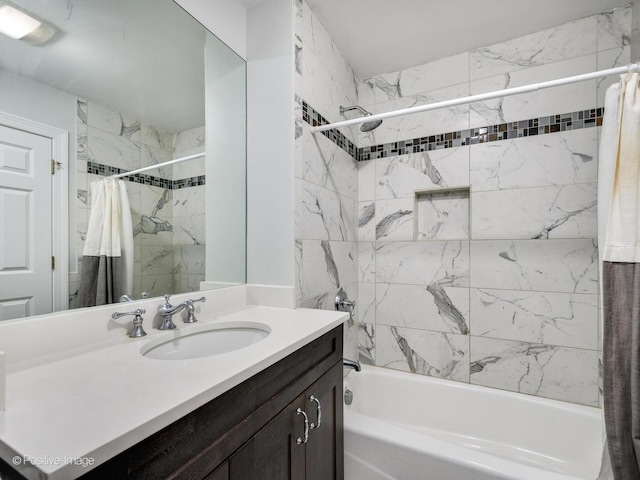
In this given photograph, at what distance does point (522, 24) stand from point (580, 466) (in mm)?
2369

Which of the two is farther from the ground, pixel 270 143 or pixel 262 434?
pixel 270 143

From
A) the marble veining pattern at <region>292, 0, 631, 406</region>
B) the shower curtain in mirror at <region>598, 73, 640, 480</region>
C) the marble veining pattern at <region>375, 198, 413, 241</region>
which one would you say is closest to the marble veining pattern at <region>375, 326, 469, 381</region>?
the marble veining pattern at <region>292, 0, 631, 406</region>

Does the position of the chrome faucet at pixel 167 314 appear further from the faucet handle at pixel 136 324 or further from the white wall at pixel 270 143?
the white wall at pixel 270 143

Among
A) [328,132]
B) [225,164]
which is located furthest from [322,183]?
[225,164]

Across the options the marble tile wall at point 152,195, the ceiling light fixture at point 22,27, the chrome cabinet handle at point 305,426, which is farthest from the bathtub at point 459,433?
the ceiling light fixture at point 22,27

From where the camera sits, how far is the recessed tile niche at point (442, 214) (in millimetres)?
1972

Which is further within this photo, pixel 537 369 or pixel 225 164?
pixel 537 369

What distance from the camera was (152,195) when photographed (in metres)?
1.22

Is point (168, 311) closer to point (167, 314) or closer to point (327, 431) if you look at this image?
point (167, 314)

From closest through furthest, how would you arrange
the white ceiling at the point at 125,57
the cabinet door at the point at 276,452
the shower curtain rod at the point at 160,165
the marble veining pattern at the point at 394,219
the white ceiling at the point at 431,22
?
the cabinet door at the point at 276,452 < the white ceiling at the point at 125,57 < the shower curtain rod at the point at 160,165 < the white ceiling at the point at 431,22 < the marble veining pattern at the point at 394,219

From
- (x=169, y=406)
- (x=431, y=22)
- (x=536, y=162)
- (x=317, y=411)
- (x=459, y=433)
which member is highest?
(x=431, y=22)

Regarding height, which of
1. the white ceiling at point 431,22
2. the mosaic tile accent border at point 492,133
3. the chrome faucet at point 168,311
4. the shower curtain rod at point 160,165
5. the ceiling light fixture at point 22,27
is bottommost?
the chrome faucet at point 168,311

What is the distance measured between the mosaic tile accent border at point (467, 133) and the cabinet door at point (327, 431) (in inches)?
49.7

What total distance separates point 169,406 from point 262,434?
1.14ft
